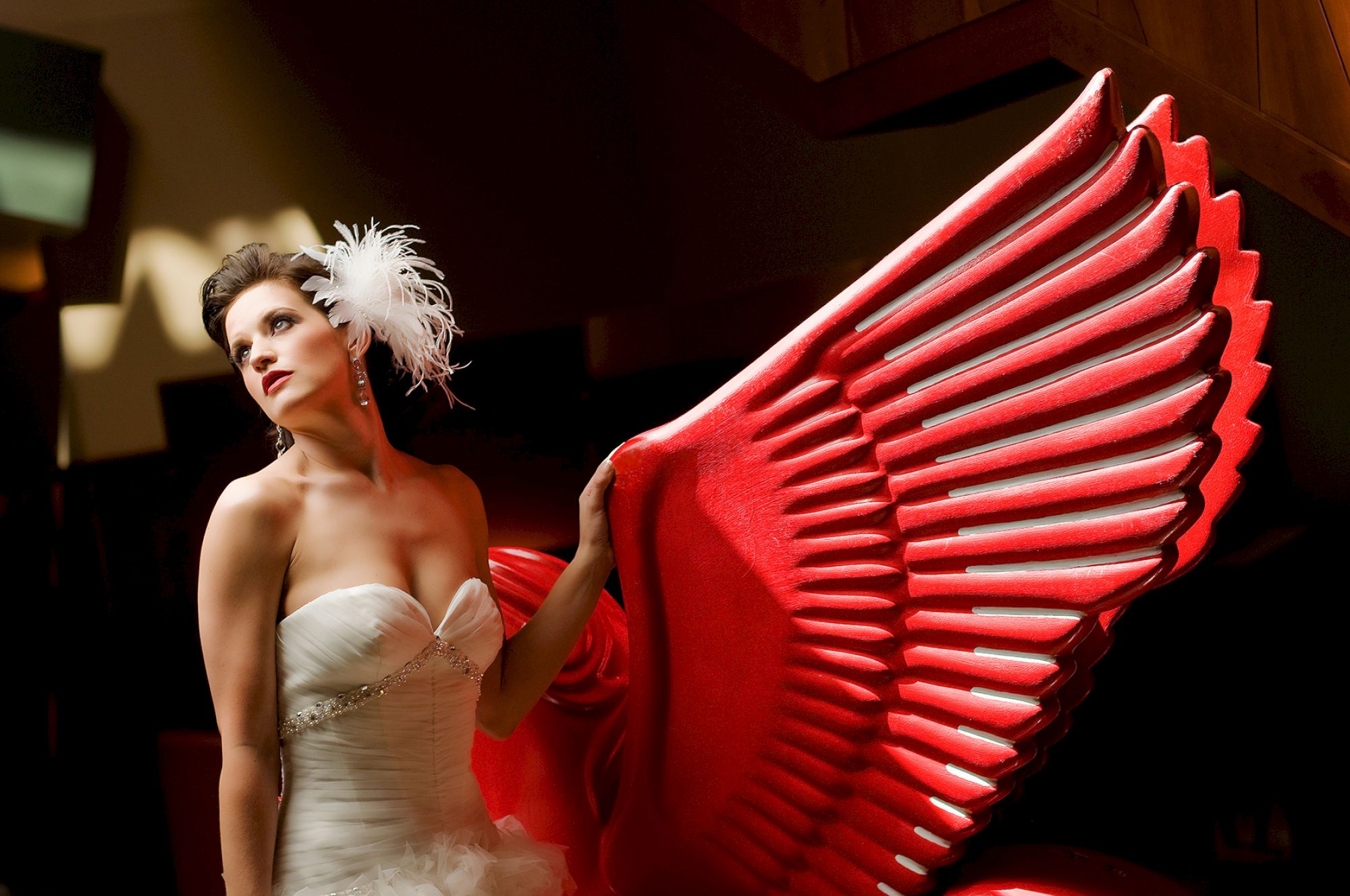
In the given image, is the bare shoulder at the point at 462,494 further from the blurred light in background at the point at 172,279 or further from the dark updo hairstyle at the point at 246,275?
the blurred light in background at the point at 172,279

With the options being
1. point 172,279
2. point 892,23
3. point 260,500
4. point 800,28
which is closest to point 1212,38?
point 892,23

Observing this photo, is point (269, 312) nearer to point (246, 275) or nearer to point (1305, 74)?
point (246, 275)

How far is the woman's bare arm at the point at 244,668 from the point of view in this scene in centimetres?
104

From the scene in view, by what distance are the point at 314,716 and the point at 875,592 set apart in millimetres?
676

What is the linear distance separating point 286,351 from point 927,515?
2.57ft

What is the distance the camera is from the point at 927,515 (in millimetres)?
993

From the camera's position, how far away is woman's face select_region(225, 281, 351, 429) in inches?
44.3

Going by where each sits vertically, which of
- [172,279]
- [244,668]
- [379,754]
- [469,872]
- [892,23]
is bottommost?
[469,872]

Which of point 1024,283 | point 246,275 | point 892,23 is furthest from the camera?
point 892,23

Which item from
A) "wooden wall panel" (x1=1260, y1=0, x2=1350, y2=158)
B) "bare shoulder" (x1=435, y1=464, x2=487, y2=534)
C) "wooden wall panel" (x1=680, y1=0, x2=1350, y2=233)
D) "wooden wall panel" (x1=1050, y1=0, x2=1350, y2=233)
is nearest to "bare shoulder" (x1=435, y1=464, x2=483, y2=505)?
"bare shoulder" (x1=435, y1=464, x2=487, y2=534)

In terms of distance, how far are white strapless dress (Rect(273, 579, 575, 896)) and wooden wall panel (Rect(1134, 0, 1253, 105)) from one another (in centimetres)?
127

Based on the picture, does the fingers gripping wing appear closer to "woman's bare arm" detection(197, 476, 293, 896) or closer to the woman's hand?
the woman's hand

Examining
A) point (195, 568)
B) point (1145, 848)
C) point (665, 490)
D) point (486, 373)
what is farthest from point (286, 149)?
point (1145, 848)

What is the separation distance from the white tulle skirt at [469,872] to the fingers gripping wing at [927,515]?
0.13 metres
